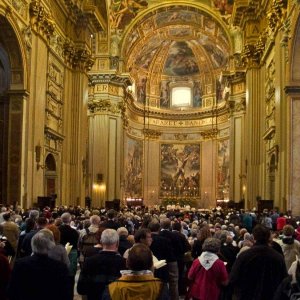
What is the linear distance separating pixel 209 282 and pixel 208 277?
61mm

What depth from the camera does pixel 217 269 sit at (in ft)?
24.8

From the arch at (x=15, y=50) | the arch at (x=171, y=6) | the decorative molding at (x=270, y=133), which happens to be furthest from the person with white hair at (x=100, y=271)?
the arch at (x=171, y=6)

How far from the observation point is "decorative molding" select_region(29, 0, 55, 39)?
23219 mm

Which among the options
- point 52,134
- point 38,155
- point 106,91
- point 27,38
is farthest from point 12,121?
point 106,91

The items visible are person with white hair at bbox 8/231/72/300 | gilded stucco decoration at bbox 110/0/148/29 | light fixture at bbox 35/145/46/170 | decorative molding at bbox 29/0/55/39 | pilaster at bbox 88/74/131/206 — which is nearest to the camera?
person with white hair at bbox 8/231/72/300

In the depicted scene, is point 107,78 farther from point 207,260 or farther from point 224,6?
point 207,260

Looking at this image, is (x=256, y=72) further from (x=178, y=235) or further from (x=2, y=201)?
(x=178, y=235)

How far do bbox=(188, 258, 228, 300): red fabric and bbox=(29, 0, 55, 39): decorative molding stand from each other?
17560 millimetres

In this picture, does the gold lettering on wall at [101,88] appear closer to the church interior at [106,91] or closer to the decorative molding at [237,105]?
the church interior at [106,91]

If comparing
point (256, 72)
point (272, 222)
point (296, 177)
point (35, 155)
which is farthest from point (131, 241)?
point (256, 72)

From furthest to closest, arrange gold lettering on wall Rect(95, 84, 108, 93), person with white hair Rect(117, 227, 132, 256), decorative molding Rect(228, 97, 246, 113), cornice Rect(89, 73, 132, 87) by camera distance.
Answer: gold lettering on wall Rect(95, 84, 108, 93)
cornice Rect(89, 73, 132, 87)
decorative molding Rect(228, 97, 246, 113)
person with white hair Rect(117, 227, 132, 256)

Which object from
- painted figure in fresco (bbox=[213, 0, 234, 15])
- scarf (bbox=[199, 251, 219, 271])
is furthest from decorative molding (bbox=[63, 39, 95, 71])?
scarf (bbox=[199, 251, 219, 271])

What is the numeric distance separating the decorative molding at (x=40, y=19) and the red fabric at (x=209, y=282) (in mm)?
17560

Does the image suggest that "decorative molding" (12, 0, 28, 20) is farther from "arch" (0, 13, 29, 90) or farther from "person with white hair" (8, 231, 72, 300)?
"person with white hair" (8, 231, 72, 300)
